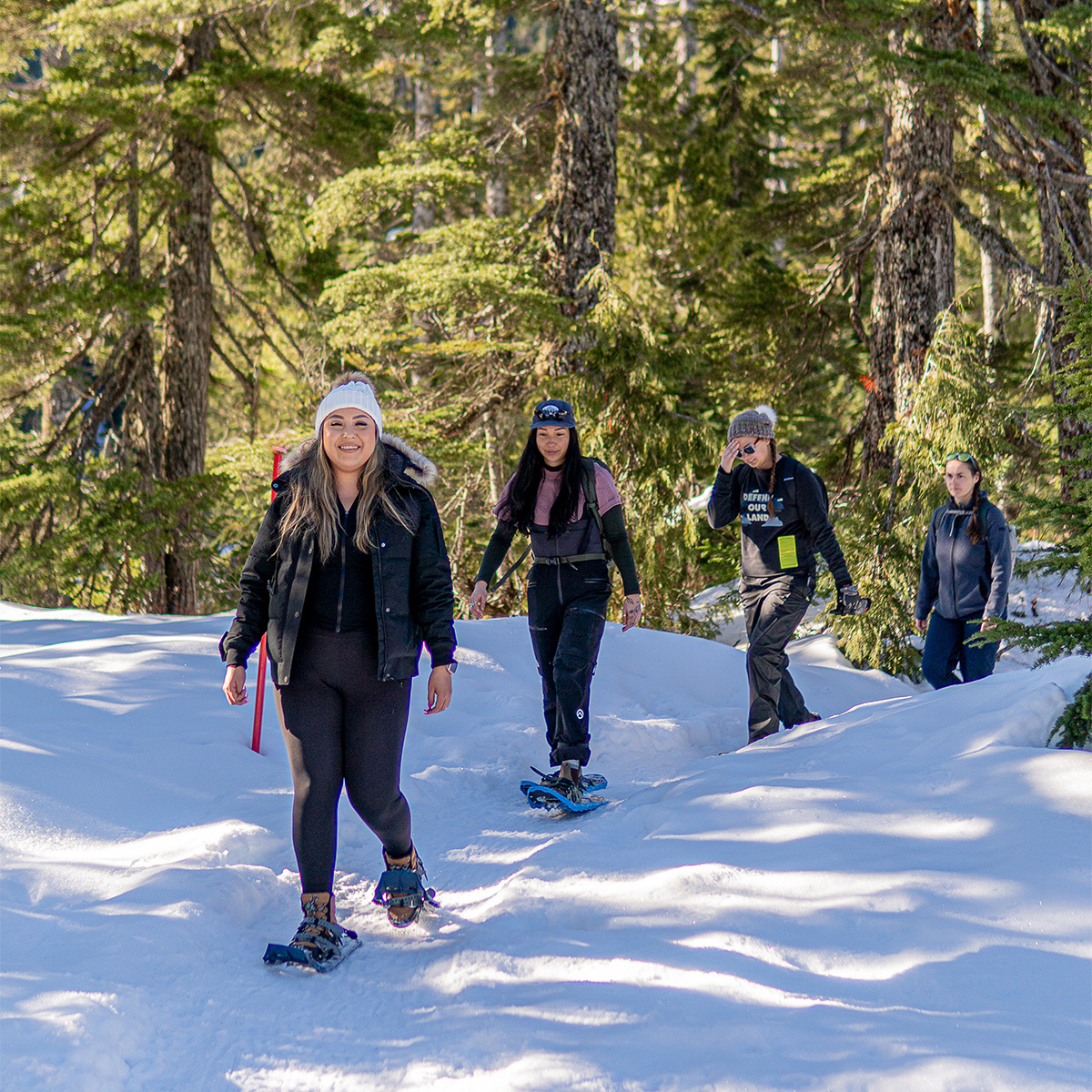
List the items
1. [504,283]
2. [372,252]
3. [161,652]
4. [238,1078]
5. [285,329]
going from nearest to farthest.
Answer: [238,1078] → [161,652] → [504,283] → [285,329] → [372,252]

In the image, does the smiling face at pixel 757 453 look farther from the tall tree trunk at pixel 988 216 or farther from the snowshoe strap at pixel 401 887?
the tall tree trunk at pixel 988 216

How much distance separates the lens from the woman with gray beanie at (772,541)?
19.1ft

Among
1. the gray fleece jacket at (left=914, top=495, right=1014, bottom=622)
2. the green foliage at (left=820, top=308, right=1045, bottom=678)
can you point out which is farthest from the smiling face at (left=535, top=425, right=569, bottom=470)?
the green foliage at (left=820, top=308, right=1045, bottom=678)

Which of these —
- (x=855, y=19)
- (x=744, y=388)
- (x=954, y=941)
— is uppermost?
(x=855, y=19)

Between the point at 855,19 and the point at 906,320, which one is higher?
the point at 855,19

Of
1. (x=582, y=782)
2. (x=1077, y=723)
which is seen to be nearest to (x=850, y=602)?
(x=1077, y=723)

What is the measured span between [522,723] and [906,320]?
6.34 m

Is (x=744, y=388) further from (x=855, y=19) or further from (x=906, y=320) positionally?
(x=855, y=19)

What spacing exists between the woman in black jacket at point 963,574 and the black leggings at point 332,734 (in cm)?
419

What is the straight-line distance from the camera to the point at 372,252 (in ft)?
55.3

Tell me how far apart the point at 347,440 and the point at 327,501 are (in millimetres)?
248

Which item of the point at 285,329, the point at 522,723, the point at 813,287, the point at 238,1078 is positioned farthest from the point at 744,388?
the point at 238,1078

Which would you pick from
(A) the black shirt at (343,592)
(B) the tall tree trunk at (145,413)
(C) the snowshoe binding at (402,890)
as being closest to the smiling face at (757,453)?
(A) the black shirt at (343,592)

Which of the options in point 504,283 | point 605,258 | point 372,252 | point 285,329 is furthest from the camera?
point 372,252
